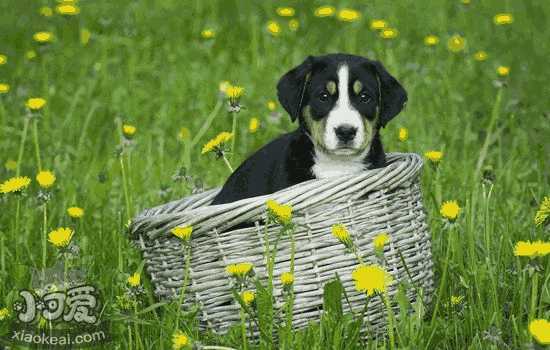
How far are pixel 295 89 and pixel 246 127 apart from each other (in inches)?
66.9

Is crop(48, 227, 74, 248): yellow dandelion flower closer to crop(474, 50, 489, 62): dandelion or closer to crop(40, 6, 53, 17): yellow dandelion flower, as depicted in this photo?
crop(474, 50, 489, 62): dandelion

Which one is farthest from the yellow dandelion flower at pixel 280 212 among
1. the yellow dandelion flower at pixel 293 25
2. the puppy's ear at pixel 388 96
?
the yellow dandelion flower at pixel 293 25

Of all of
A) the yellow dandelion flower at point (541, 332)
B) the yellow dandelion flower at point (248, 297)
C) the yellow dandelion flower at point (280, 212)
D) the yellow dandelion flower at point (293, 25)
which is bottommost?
the yellow dandelion flower at point (541, 332)

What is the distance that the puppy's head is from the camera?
338 cm

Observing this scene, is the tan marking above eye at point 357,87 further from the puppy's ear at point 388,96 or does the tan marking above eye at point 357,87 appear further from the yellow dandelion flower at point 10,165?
the yellow dandelion flower at point 10,165

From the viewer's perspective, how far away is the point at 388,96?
11.8 ft

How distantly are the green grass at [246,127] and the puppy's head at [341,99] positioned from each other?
380 millimetres

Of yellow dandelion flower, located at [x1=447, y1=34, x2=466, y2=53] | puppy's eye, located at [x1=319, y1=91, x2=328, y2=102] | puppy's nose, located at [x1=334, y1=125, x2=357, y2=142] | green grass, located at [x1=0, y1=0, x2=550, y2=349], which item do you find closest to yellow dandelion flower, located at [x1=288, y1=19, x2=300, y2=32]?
green grass, located at [x1=0, y1=0, x2=550, y2=349]

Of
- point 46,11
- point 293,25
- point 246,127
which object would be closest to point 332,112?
point 246,127

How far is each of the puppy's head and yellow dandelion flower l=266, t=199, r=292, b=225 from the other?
78 cm

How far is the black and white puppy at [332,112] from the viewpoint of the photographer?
11.3 ft

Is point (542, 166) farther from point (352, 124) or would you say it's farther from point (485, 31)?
point (485, 31)

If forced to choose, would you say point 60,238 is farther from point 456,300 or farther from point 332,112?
point 456,300

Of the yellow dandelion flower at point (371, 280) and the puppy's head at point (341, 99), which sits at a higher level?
the puppy's head at point (341, 99)
